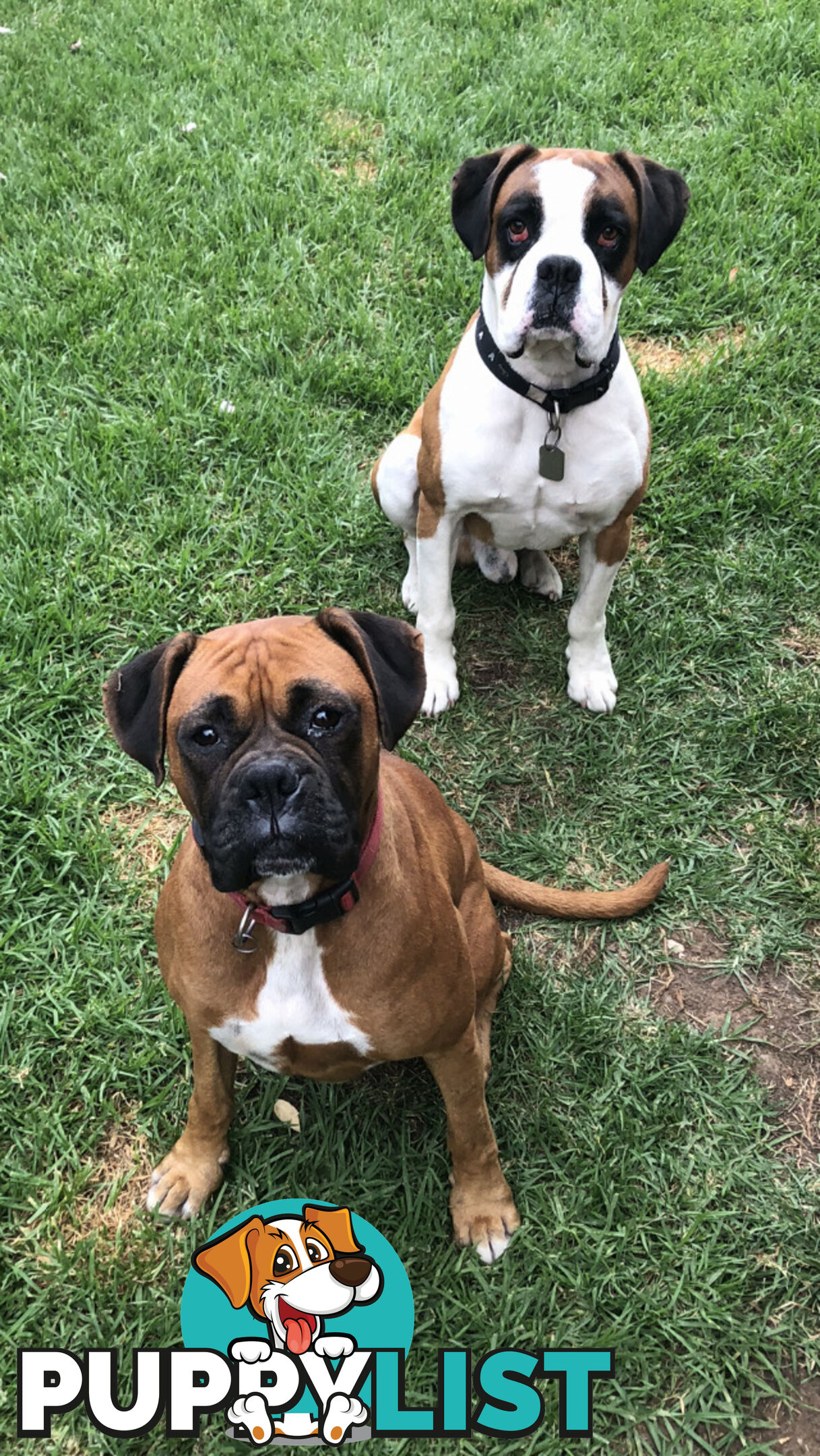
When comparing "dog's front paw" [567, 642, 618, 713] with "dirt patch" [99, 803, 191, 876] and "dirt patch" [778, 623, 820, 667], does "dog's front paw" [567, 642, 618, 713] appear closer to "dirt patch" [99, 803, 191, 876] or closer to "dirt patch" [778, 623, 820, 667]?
"dirt patch" [778, 623, 820, 667]

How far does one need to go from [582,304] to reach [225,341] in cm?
234

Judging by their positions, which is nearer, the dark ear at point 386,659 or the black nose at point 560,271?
the dark ear at point 386,659

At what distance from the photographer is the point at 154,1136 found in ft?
9.62

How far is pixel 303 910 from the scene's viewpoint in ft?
7.22

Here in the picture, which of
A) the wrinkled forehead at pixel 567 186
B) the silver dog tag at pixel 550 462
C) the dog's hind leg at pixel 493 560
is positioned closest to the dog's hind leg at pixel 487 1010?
the silver dog tag at pixel 550 462

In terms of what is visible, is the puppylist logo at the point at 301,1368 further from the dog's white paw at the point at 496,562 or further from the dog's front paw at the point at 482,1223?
the dog's white paw at the point at 496,562

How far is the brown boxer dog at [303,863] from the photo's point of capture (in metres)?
2.08

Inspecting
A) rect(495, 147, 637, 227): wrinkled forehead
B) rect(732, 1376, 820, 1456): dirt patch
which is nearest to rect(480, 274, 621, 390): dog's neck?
rect(495, 147, 637, 227): wrinkled forehead

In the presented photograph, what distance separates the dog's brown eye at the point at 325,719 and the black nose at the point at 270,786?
0.14 m

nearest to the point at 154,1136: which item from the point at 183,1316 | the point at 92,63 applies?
the point at 183,1316

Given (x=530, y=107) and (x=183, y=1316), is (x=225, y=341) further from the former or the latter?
(x=183, y=1316)

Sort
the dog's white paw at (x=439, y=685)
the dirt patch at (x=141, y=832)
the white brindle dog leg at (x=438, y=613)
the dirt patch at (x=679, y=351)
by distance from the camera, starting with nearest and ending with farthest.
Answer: the dirt patch at (x=141, y=832) < the white brindle dog leg at (x=438, y=613) < the dog's white paw at (x=439, y=685) < the dirt patch at (x=679, y=351)

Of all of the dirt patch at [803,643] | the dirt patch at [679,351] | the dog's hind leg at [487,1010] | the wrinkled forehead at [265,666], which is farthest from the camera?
the dirt patch at [679,351]

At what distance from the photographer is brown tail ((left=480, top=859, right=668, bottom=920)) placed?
3.25 m
